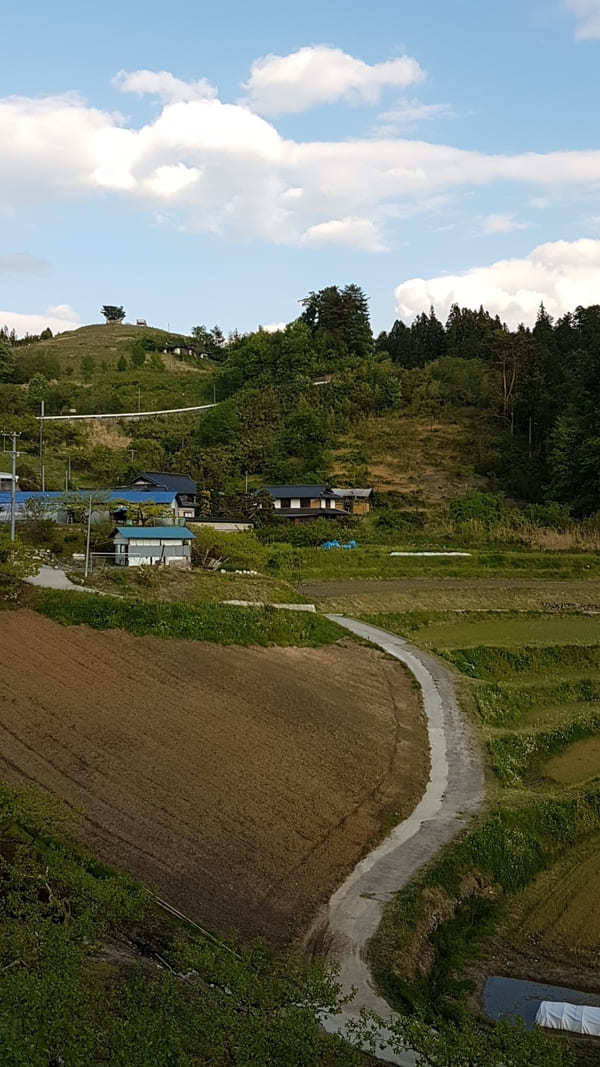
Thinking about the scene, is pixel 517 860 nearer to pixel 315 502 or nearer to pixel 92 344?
pixel 315 502

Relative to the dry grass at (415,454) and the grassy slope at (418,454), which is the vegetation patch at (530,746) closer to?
the grassy slope at (418,454)

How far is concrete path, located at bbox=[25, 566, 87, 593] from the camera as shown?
1093 inches

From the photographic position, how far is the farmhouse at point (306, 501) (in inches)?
1943

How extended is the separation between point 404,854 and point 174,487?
125 ft

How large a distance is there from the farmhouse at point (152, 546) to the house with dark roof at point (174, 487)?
38.0ft

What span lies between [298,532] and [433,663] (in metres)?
19.7

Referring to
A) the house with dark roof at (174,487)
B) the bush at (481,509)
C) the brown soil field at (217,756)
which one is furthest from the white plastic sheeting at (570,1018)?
the house with dark roof at (174,487)

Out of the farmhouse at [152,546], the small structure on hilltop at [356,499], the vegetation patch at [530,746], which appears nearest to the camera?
the vegetation patch at [530,746]

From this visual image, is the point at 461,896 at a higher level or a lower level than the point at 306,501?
lower

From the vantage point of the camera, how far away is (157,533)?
1395 inches

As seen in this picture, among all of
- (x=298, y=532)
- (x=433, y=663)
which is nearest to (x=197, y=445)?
(x=298, y=532)

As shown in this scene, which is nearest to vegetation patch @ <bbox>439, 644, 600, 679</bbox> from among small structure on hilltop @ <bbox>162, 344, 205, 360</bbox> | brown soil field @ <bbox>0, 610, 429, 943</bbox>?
brown soil field @ <bbox>0, 610, 429, 943</bbox>

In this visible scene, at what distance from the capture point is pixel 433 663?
26094mm

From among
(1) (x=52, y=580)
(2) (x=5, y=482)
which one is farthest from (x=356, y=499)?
(1) (x=52, y=580)
